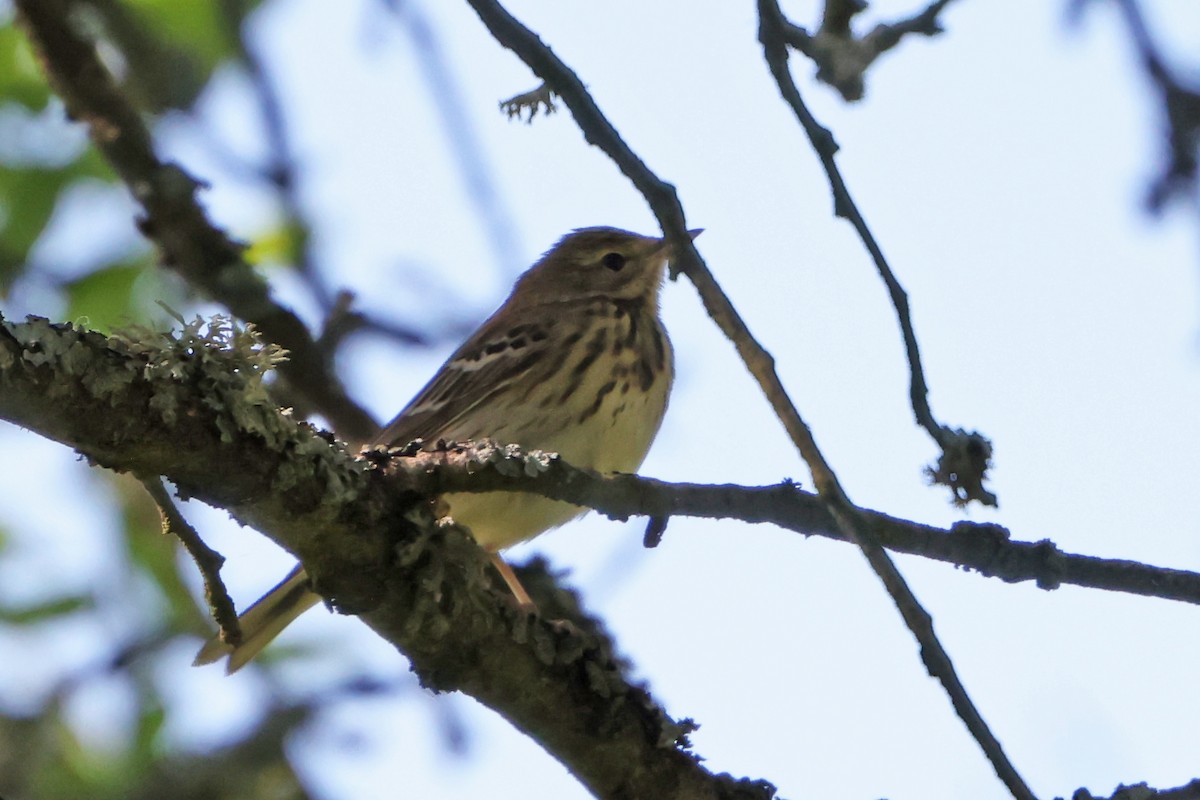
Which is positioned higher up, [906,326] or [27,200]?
[27,200]

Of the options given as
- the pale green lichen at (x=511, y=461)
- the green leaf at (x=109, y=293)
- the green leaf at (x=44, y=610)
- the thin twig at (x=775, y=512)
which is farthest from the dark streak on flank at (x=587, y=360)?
the pale green lichen at (x=511, y=461)

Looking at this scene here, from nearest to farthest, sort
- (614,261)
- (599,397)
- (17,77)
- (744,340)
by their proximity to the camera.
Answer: (744,340), (599,397), (17,77), (614,261)

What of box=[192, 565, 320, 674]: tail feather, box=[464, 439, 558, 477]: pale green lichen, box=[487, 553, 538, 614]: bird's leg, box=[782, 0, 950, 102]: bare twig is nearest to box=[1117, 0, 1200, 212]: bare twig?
box=[782, 0, 950, 102]: bare twig

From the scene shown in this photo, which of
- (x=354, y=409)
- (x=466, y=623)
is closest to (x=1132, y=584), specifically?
(x=466, y=623)

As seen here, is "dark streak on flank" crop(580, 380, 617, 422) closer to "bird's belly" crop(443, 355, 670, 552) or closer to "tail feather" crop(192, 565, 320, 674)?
"bird's belly" crop(443, 355, 670, 552)

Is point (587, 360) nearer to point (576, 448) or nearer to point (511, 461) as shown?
point (576, 448)

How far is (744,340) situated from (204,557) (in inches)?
54.0

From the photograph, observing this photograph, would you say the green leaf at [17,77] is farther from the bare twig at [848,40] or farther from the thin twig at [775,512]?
the bare twig at [848,40]

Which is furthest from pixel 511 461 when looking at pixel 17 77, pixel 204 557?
pixel 17 77

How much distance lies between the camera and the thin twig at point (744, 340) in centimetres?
277

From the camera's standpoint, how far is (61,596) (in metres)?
6.62

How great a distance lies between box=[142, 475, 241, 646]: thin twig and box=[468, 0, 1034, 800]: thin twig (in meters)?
1.25

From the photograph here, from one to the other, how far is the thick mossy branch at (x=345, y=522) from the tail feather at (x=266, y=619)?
1.85 m

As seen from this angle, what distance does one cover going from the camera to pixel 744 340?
126 inches
